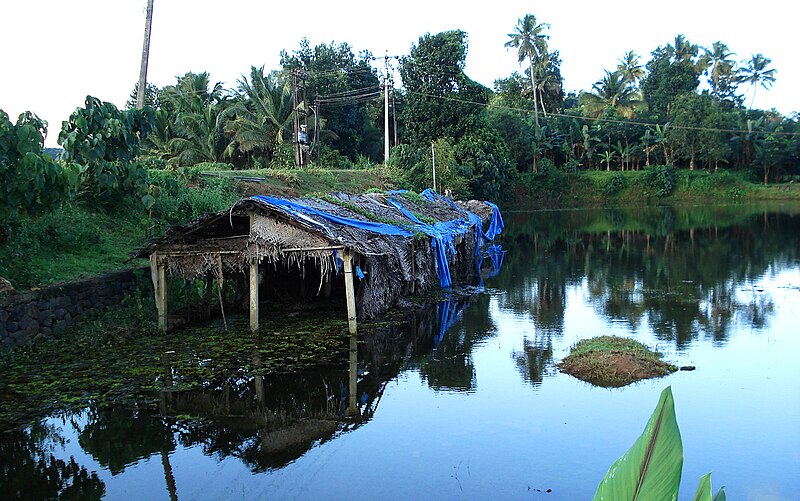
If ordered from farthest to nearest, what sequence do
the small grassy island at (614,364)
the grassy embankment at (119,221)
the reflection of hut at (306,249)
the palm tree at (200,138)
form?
the palm tree at (200,138) < the grassy embankment at (119,221) < the reflection of hut at (306,249) < the small grassy island at (614,364)

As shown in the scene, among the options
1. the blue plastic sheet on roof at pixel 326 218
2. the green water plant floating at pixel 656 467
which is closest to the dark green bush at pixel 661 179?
the blue plastic sheet on roof at pixel 326 218

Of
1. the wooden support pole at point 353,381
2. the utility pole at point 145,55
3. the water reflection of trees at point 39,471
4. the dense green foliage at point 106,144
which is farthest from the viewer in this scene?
the utility pole at point 145,55

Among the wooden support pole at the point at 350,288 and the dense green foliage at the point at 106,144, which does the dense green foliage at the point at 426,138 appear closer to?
the dense green foliage at the point at 106,144

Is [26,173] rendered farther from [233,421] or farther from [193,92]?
[193,92]

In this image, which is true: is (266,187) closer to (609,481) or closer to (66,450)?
(66,450)

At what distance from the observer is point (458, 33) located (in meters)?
37.8

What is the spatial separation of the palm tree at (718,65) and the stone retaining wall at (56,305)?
52471 millimetres

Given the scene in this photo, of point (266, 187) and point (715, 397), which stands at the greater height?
point (266, 187)

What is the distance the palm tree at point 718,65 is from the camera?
174 ft

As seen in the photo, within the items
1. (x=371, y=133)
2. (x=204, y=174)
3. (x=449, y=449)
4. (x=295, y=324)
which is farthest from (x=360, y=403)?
(x=371, y=133)

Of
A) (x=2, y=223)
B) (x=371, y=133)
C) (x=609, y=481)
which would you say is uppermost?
(x=371, y=133)

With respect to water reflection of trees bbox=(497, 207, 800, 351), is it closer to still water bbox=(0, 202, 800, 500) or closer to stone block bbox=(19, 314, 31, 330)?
still water bbox=(0, 202, 800, 500)

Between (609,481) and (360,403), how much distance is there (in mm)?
7188

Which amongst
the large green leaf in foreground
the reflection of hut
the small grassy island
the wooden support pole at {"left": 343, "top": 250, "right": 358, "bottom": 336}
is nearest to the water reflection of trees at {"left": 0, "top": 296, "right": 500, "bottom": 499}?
the wooden support pole at {"left": 343, "top": 250, "right": 358, "bottom": 336}
